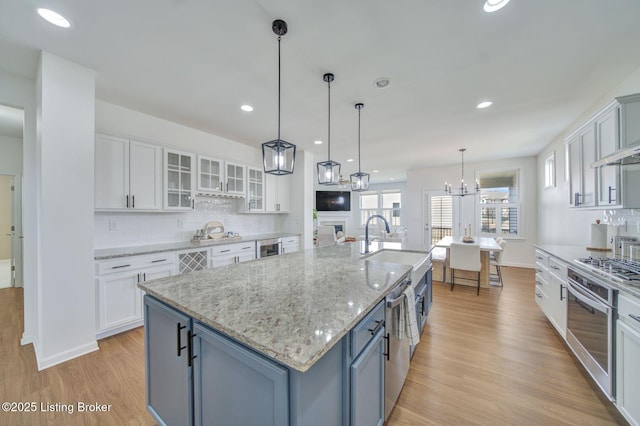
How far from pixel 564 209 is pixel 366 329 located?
4996 millimetres

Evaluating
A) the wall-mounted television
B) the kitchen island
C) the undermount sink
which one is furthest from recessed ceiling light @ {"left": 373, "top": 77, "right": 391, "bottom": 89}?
the wall-mounted television

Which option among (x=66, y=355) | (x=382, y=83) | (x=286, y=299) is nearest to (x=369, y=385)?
(x=286, y=299)

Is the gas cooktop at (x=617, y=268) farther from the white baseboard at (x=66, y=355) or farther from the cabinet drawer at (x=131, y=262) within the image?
the white baseboard at (x=66, y=355)

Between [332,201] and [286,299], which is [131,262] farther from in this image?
[332,201]

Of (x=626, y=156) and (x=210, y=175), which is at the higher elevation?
(x=210, y=175)

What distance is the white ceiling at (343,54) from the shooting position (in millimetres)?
1609

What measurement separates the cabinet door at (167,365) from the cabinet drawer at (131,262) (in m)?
1.53

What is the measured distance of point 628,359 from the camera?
4.58 ft

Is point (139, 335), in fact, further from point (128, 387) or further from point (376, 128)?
point (376, 128)

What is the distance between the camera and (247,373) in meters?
0.90

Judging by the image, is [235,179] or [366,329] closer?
[366,329]

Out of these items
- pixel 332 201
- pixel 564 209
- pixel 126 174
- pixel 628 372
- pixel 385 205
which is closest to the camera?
pixel 628 372

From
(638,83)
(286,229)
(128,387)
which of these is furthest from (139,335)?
(638,83)

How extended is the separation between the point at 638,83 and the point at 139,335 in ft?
18.3
